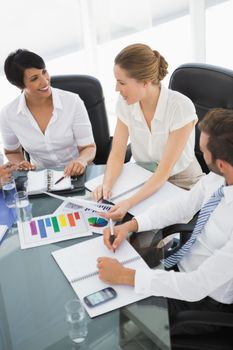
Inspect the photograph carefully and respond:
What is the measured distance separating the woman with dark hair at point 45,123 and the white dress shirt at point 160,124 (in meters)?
0.28

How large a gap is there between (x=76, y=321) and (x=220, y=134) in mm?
715

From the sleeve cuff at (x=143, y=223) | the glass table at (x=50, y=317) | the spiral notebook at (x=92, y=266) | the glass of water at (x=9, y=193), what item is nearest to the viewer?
the glass table at (x=50, y=317)

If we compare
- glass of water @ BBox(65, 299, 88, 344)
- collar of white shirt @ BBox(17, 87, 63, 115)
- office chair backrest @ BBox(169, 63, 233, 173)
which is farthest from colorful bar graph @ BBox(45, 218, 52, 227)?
office chair backrest @ BBox(169, 63, 233, 173)

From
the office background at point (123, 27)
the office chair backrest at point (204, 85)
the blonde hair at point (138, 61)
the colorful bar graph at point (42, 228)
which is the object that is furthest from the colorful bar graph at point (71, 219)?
the office background at point (123, 27)

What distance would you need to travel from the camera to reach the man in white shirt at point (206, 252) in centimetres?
131

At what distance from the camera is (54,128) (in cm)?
233

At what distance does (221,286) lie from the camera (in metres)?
1.42

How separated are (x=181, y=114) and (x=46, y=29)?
330 cm

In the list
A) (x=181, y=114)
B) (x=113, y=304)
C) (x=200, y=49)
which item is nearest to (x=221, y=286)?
(x=113, y=304)

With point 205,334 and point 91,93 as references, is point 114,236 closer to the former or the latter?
point 205,334

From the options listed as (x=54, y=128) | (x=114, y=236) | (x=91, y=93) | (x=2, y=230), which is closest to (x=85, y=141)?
(x=54, y=128)

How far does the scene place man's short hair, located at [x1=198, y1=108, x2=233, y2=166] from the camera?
4.36 ft

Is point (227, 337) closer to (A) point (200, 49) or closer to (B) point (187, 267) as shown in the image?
(B) point (187, 267)

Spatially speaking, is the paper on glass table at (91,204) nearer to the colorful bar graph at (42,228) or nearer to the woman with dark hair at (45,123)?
the colorful bar graph at (42,228)
